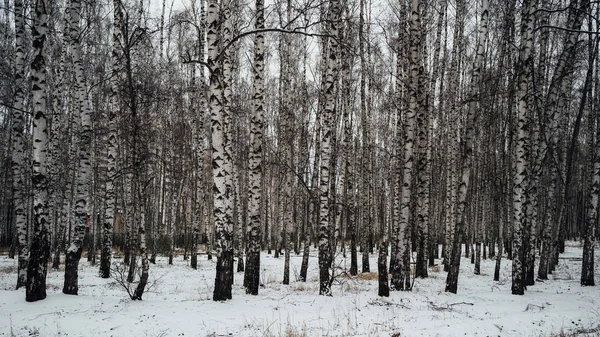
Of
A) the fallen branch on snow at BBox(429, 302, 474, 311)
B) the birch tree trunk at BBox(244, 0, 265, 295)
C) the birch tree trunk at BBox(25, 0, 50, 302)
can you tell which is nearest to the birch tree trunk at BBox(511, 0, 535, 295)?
the fallen branch on snow at BBox(429, 302, 474, 311)

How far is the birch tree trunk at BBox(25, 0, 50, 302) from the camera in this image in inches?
318

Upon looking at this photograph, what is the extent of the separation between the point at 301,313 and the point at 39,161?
6600 millimetres

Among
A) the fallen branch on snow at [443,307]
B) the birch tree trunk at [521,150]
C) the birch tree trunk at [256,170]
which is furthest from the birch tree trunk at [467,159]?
the birch tree trunk at [256,170]

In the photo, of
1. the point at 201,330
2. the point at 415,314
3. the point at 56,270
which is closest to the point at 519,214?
the point at 415,314

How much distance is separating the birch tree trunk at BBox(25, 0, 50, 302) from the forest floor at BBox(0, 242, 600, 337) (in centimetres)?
71

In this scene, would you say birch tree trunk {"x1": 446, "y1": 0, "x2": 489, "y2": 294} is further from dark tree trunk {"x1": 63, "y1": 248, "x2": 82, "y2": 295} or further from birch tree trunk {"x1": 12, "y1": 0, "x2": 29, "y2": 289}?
birch tree trunk {"x1": 12, "y1": 0, "x2": 29, "y2": 289}

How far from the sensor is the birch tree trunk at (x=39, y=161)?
8086 millimetres

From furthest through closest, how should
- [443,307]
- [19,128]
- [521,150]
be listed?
[521,150]
[19,128]
[443,307]

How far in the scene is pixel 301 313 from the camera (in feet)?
24.7

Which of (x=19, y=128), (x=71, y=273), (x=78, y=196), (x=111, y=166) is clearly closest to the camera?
(x=71, y=273)

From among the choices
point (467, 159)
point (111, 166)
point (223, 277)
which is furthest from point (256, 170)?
point (111, 166)

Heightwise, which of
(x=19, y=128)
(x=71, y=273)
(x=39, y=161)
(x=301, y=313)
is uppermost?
(x=19, y=128)

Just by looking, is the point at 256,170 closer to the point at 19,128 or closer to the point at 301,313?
the point at 301,313

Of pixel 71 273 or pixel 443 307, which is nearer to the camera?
pixel 443 307
